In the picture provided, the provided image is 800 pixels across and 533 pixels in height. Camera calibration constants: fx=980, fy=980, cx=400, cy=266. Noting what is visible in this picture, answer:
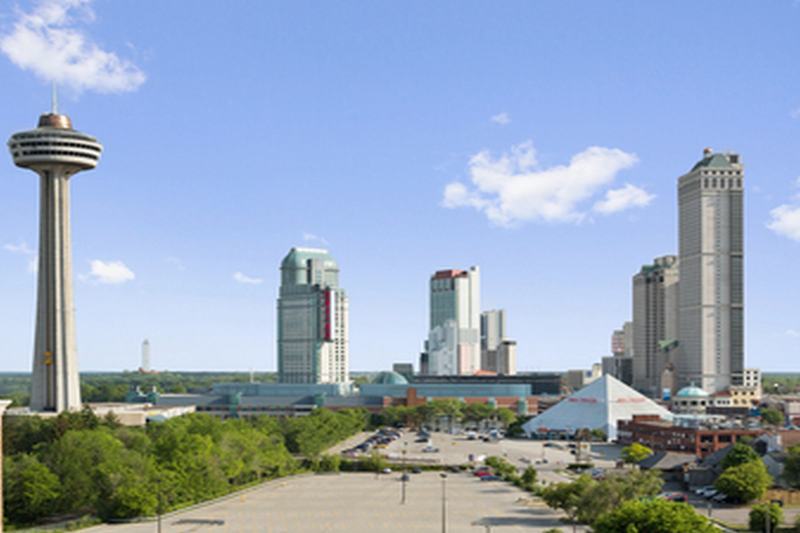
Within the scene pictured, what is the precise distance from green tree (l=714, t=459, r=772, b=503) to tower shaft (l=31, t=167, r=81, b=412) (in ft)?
347

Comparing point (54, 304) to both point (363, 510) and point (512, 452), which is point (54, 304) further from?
point (363, 510)

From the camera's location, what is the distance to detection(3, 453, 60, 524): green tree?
9000 centimetres

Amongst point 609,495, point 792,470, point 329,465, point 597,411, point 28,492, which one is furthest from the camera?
point 597,411

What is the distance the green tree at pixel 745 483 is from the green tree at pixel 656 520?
1467 inches

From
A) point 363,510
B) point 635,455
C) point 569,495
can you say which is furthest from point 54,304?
point 569,495

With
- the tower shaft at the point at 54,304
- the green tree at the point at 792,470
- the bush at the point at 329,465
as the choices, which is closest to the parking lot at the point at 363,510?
the bush at the point at 329,465

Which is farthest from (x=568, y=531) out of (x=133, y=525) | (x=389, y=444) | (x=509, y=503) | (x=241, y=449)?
(x=389, y=444)

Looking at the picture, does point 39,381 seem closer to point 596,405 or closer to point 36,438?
point 36,438

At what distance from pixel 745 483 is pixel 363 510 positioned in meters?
37.9

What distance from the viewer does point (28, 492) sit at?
294ft

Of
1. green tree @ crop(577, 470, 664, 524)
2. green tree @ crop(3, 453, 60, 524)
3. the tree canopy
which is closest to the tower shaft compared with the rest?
the tree canopy

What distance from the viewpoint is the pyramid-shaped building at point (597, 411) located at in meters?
188

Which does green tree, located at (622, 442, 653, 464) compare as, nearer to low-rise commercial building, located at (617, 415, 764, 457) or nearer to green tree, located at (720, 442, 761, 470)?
low-rise commercial building, located at (617, 415, 764, 457)

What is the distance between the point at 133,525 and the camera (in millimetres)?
86375
